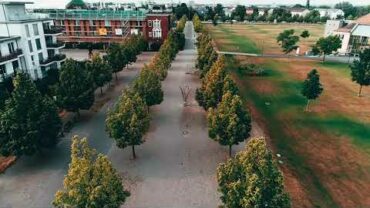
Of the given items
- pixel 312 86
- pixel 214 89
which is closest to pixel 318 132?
pixel 312 86

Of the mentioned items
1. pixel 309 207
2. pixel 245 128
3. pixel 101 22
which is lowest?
pixel 309 207

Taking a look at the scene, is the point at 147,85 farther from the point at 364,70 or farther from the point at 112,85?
the point at 364,70

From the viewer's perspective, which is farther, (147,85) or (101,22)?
(101,22)

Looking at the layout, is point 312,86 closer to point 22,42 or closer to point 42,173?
point 42,173

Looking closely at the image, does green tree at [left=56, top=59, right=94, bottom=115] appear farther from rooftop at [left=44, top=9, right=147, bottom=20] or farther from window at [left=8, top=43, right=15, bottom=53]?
rooftop at [left=44, top=9, right=147, bottom=20]

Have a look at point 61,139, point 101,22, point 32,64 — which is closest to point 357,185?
point 61,139

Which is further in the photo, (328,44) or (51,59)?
(328,44)

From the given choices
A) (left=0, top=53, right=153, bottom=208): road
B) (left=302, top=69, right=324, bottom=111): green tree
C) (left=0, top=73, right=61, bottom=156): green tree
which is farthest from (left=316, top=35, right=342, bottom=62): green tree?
(left=0, top=73, right=61, bottom=156): green tree

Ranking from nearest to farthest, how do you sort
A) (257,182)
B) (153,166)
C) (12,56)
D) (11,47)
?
(257,182)
(153,166)
(12,56)
(11,47)
